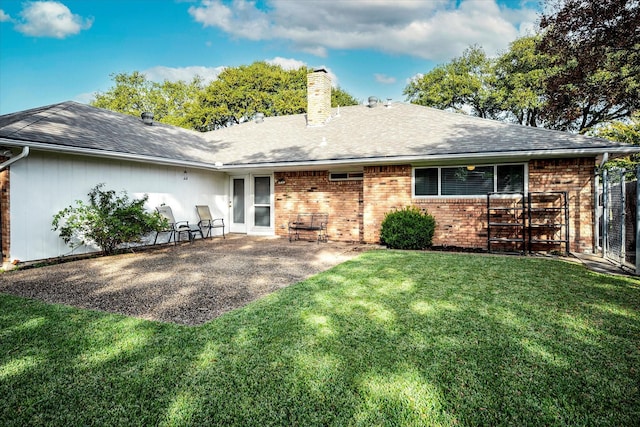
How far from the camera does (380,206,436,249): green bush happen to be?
906cm

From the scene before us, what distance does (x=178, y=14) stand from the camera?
15875 mm

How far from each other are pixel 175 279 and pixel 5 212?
14.1 ft

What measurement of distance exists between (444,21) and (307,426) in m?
21.7

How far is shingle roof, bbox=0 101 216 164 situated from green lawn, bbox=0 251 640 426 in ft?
13.8

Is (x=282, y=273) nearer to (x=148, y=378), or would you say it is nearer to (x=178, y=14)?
(x=148, y=378)

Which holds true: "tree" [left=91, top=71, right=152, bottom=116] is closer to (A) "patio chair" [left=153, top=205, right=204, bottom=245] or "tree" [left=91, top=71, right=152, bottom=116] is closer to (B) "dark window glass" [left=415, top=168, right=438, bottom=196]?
(A) "patio chair" [left=153, top=205, right=204, bottom=245]

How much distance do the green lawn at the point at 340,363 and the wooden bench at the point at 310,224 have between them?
264 inches

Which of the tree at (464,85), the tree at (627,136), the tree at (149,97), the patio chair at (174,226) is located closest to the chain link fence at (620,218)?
the tree at (627,136)

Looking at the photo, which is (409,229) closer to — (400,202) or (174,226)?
(400,202)

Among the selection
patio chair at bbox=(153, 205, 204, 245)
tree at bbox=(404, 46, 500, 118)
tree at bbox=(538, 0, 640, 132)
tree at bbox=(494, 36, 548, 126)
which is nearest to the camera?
tree at bbox=(538, 0, 640, 132)

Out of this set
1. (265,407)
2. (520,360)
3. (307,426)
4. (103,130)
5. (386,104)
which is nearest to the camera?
(307,426)

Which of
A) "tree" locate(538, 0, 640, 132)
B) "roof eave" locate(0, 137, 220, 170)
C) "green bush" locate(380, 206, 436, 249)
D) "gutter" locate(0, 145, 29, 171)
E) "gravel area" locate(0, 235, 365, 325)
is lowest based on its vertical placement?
"gravel area" locate(0, 235, 365, 325)

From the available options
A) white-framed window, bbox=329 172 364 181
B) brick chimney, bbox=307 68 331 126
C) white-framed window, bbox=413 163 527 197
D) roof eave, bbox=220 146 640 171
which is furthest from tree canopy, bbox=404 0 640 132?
brick chimney, bbox=307 68 331 126

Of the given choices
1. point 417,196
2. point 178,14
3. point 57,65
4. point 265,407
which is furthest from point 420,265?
point 57,65
